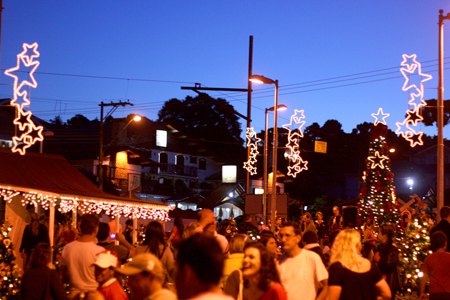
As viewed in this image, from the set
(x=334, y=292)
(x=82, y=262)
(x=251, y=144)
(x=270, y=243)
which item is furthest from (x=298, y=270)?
(x=251, y=144)

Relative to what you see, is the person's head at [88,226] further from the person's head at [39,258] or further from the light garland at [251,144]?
the light garland at [251,144]

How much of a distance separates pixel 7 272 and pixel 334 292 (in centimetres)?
747

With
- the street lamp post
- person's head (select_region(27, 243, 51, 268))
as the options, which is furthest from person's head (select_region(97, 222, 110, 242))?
the street lamp post

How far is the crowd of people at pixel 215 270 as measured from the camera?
10.3 ft

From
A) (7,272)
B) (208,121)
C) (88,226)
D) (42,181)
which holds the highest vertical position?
(208,121)

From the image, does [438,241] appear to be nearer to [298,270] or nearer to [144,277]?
[298,270]

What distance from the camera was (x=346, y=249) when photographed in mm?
5766

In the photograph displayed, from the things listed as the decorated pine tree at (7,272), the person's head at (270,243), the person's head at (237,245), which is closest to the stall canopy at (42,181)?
the decorated pine tree at (7,272)

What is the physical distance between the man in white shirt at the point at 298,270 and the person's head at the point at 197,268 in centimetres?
312

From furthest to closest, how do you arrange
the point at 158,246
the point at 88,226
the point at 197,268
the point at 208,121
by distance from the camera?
the point at 208,121 < the point at 158,246 < the point at 88,226 < the point at 197,268

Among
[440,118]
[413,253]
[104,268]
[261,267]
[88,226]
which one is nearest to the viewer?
[104,268]

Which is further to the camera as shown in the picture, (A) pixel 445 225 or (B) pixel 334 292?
(A) pixel 445 225

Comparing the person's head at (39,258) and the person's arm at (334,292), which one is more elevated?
the person's head at (39,258)

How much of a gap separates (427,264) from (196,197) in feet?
170
